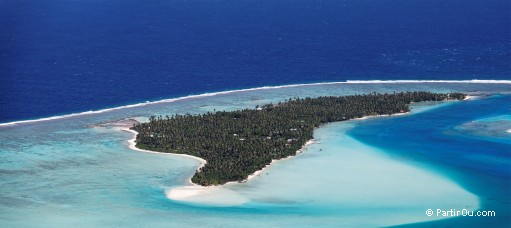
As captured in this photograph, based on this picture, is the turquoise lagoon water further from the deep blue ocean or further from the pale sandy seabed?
the deep blue ocean

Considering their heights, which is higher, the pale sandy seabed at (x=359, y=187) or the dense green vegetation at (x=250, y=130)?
the dense green vegetation at (x=250, y=130)

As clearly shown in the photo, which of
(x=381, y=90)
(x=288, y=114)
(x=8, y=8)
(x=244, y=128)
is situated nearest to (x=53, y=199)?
(x=244, y=128)

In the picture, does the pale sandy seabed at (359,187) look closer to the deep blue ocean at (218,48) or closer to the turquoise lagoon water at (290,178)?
the turquoise lagoon water at (290,178)

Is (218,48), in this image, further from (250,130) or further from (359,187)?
(359,187)

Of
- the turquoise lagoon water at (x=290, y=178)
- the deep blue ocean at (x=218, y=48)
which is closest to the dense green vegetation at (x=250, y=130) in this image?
the turquoise lagoon water at (x=290, y=178)

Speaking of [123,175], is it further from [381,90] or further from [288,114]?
[381,90]

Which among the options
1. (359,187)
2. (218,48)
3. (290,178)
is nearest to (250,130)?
(290,178)

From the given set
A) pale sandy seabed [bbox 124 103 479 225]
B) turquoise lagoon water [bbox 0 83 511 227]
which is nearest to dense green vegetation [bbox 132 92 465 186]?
pale sandy seabed [bbox 124 103 479 225]

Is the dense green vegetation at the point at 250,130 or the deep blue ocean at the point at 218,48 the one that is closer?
the dense green vegetation at the point at 250,130
